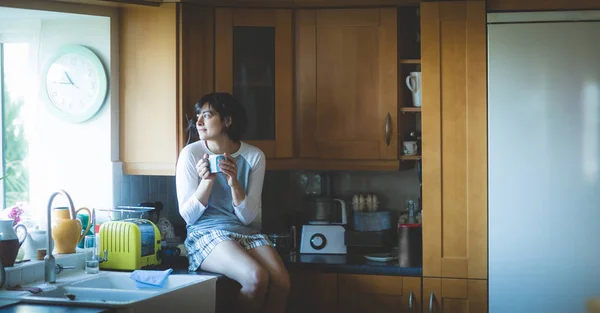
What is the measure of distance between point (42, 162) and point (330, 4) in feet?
5.33

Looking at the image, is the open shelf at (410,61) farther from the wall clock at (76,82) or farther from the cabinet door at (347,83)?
the wall clock at (76,82)

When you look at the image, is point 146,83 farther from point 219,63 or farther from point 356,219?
point 356,219

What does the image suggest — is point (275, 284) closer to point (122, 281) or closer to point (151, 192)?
point (122, 281)

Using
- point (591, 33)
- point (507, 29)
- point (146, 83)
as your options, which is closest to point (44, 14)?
point (146, 83)

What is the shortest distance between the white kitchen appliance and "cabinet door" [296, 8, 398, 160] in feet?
1.23

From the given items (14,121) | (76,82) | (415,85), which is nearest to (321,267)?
(415,85)

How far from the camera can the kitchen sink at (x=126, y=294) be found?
2812mm

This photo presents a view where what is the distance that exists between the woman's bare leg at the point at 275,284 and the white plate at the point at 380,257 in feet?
1.79

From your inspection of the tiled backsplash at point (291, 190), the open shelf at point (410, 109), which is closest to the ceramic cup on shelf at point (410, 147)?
the open shelf at point (410, 109)

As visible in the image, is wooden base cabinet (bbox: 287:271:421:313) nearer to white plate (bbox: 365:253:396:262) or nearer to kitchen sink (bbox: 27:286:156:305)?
white plate (bbox: 365:253:396:262)

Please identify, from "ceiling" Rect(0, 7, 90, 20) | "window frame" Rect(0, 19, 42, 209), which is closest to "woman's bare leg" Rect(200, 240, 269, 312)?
"window frame" Rect(0, 19, 42, 209)

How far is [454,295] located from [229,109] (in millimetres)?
1366

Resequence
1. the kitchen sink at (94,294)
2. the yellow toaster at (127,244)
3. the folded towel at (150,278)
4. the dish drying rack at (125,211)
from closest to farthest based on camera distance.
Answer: the kitchen sink at (94,294) < the folded towel at (150,278) < the yellow toaster at (127,244) < the dish drying rack at (125,211)

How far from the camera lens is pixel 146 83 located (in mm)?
3773
